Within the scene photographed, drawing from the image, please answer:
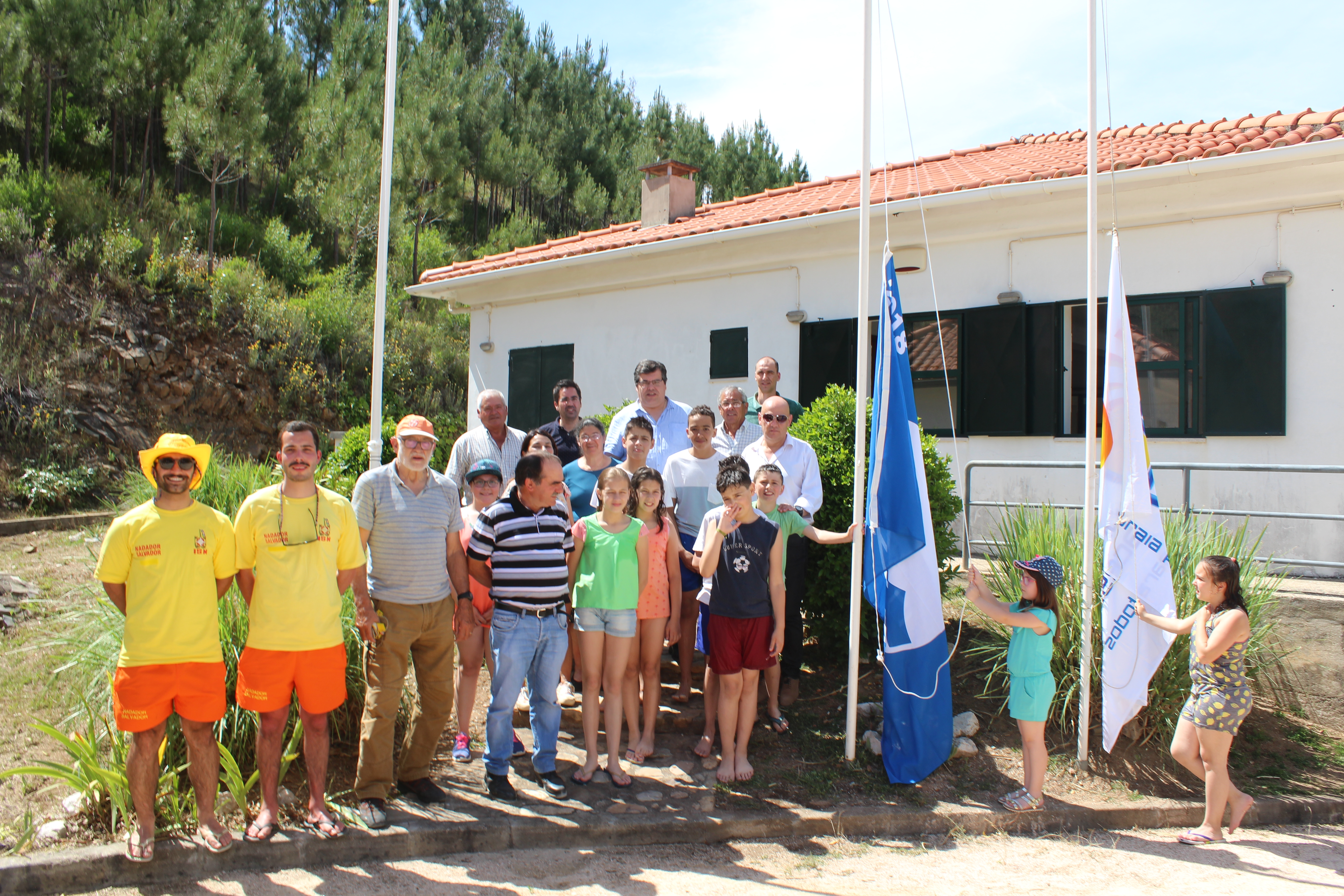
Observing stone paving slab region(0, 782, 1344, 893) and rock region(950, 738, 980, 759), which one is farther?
rock region(950, 738, 980, 759)

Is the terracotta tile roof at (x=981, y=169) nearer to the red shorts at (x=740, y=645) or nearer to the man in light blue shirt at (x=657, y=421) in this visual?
the man in light blue shirt at (x=657, y=421)

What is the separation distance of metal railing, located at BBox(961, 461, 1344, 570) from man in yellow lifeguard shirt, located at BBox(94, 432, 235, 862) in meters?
4.83

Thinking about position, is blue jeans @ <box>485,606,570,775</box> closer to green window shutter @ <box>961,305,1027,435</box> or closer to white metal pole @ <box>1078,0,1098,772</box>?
white metal pole @ <box>1078,0,1098,772</box>

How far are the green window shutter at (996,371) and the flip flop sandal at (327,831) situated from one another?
6.98 m

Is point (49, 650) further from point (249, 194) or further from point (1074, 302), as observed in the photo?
point (249, 194)

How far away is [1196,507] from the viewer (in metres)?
7.98

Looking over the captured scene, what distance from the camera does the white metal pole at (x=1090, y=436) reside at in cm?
529

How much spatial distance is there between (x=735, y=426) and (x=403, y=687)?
269cm

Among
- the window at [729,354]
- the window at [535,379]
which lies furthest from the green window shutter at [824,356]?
the window at [535,379]

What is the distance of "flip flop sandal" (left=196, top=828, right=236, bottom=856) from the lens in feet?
12.7

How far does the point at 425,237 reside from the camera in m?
26.3

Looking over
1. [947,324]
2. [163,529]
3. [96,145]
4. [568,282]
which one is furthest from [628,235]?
[96,145]

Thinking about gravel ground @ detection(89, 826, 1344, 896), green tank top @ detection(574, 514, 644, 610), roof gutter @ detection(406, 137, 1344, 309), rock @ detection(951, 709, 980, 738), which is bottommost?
gravel ground @ detection(89, 826, 1344, 896)

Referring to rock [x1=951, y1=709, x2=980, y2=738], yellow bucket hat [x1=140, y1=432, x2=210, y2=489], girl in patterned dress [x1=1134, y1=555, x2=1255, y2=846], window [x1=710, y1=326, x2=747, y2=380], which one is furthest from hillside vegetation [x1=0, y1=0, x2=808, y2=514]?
girl in patterned dress [x1=1134, y1=555, x2=1255, y2=846]
